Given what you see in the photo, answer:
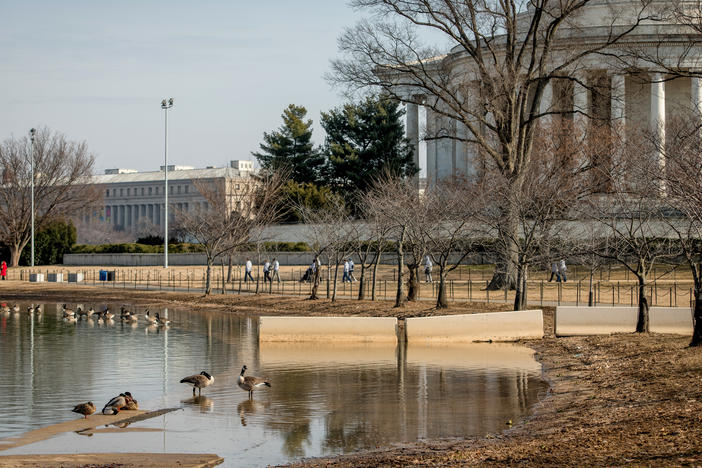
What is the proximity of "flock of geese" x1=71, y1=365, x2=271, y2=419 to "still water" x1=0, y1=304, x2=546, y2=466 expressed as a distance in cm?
24

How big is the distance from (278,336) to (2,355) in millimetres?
7353

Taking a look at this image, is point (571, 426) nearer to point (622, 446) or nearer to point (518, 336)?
point (622, 446)

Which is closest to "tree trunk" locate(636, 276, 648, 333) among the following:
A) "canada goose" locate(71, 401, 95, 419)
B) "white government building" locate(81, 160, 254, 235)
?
"canada goose" locate(71, 401, 95, 419)

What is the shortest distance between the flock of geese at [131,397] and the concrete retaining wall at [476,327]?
26.1ft

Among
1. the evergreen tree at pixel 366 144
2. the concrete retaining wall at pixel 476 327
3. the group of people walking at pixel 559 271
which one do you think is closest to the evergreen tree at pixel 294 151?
the evergreen tree at pixel 366 144

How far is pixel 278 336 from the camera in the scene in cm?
2592

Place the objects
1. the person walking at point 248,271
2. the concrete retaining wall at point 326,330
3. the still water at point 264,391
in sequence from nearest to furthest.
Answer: the still water at point 264,391
the concrete retaining wall at point 326,330
the person walking at point 248,271

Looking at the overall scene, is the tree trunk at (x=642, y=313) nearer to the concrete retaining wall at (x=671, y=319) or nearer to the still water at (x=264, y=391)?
the concrete retaining wall at (x=671, y=319)

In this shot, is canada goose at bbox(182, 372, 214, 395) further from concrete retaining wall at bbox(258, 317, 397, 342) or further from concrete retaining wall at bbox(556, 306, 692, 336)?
concrete retaining wall at bbox(556, 306, 692, 336)

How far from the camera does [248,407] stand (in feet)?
55.5

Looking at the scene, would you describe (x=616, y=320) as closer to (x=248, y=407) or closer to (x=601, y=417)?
(x=601, y=417)

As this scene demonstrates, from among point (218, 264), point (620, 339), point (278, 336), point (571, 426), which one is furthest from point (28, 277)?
point (571, 426)

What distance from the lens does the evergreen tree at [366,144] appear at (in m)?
69.8

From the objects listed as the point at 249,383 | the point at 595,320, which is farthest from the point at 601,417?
the point at 595,320
